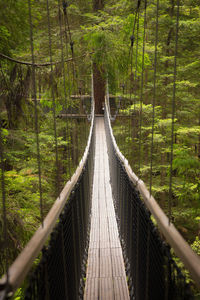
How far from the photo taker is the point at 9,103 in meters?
1.98

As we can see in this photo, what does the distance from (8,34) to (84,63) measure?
2.29 m

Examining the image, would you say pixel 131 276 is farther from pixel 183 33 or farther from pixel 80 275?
pixel 183 33

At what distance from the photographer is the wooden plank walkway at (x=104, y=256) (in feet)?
4.46

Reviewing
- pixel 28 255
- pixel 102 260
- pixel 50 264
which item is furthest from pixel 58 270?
pixel 102 260

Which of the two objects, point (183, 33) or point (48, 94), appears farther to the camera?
point (183, 33)

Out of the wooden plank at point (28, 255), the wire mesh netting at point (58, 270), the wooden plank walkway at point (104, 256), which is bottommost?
the wooden plank walkway at point (104, 256)

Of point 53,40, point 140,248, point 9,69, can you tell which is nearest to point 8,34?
point 9,69

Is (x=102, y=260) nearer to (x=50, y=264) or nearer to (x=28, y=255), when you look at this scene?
(x=50, y=264)

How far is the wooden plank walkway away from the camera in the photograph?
136 centimetres

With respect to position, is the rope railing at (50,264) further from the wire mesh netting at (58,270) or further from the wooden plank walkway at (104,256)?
the wooden plank walkway at (104,256)

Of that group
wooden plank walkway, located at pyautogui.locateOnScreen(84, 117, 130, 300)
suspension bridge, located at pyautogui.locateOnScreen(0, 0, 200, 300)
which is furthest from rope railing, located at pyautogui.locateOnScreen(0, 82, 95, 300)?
wooden plank walkway, located at pyautogui.locateOnScreen(84, 117, 130, 300)

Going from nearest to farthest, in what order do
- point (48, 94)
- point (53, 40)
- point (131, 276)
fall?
1. point (131, 276)
2. point (48, 94)
3. point (53, 40)

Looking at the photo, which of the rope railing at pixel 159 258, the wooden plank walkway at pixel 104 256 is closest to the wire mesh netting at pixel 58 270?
the wooden plank walkway at pixel 104 256

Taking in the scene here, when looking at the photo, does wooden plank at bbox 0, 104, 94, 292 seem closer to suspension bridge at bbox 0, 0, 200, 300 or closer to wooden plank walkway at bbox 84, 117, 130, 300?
suspension bridge at bbox 0, 0, 200, 300
